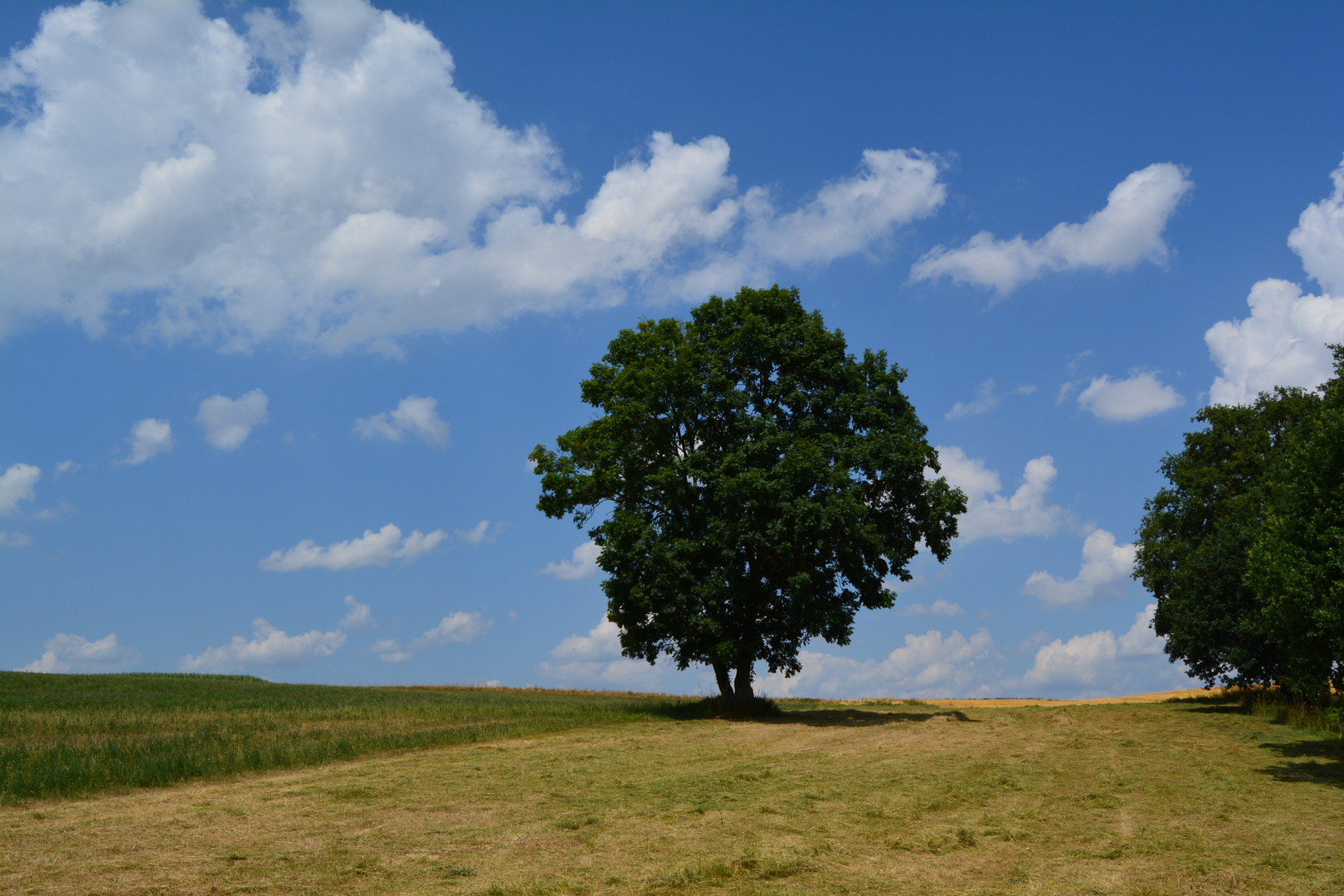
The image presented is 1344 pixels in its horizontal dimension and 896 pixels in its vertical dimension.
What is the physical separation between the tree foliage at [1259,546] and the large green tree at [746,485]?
11735 mm

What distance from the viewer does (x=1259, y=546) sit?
953 inches

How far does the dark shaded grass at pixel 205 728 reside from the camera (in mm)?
18391

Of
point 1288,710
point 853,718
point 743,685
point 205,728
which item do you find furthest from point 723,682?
point 1288,710

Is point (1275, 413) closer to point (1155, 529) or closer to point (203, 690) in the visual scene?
point (1155, 529)

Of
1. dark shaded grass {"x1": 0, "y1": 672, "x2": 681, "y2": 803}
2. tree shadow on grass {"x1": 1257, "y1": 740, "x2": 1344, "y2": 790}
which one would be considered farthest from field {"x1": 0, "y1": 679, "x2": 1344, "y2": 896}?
dark shaded grass {"x1": 0, "y1": 672, "x2": 681, "y2": 803}

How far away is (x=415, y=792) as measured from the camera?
17.1 m

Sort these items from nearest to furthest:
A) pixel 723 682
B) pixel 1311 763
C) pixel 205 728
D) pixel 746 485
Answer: pixel 1311 763 → pixel 205 728 → pixel 746 485 → pixel 723 682

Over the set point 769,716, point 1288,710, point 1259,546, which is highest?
point 1259,546

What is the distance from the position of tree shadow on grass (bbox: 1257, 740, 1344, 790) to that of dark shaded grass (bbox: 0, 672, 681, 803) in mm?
19957

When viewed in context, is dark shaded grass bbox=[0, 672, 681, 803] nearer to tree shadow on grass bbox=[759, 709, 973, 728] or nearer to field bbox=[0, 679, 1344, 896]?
field bbox=[0, 679, 1344, 896]

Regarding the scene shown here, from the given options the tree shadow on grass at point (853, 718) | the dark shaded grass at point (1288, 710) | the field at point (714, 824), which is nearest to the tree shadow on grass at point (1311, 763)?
the field at point (714, 824)

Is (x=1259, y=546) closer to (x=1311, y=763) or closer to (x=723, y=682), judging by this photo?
(x=1311, y=763)

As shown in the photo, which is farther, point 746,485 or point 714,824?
point 746,485

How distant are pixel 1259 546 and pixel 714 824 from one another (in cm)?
1896
